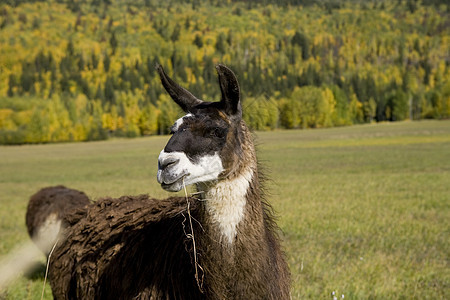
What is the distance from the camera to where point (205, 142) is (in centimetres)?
309

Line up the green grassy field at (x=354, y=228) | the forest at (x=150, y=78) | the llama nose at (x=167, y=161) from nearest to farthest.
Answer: the llama nose at (x=167, y=161) → the green grassy field at (x=354, y=228) → the forest at (x=150, y=78)

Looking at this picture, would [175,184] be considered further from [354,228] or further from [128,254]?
[354,228]

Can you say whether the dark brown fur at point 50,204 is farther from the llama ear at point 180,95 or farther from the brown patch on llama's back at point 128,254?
the llama ear at point 180,95

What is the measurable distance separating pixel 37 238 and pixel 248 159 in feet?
20.5

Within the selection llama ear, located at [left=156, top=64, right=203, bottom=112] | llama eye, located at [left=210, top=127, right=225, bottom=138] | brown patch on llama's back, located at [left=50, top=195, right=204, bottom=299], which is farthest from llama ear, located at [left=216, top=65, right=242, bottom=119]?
brown patch on llama's back, located at [left=50, top=195, right=204, bottom=299]

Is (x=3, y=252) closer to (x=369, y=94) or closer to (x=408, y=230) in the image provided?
(x=408, y=230)

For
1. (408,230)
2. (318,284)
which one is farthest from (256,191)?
(408,230)

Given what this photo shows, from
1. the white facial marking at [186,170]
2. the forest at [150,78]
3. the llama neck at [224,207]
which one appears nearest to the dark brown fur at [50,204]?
the forest at [150,78]

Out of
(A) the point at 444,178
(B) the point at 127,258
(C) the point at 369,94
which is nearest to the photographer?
(B) the point at 127,258

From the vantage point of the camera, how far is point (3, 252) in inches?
364

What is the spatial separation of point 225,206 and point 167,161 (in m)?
0.58

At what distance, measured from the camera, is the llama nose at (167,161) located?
2.91 metres

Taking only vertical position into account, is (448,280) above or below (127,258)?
below

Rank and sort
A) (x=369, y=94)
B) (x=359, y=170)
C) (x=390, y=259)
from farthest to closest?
(x=369, y=94) < (x=359, y=170) < (x=390, y=259)
